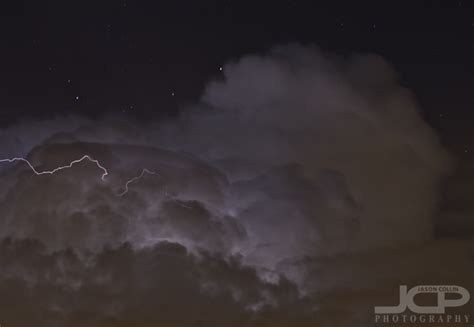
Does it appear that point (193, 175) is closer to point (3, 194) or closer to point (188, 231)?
point (188, 231)

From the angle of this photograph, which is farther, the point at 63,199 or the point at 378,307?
the point at 63,199

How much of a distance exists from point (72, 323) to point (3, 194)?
1.39m

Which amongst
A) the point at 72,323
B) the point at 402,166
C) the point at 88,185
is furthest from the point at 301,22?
the point at 72,323

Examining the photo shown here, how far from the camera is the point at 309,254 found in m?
6.49

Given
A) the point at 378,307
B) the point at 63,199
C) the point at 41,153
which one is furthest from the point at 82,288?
the point at 378,307

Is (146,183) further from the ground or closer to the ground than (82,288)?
further from the ground

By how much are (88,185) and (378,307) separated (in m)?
2.87

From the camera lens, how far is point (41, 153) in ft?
22.3

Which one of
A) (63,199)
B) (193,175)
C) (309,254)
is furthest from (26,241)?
(309,254)

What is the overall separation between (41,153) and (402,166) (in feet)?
11.0

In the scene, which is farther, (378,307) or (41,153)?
(41,153)

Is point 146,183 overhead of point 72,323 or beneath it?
overhead

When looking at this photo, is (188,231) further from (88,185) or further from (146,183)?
(88,185)

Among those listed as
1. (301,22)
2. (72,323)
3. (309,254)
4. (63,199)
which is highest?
(301,22)
